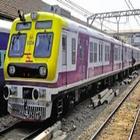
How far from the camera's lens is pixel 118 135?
988 cm

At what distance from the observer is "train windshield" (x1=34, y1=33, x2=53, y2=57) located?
10078 millimetres

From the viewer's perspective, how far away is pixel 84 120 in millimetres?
11914

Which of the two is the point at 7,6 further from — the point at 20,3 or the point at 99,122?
the point at 99,122

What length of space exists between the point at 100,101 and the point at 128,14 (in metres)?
26.6

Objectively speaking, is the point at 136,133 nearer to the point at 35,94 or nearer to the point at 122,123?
the point at 122,123

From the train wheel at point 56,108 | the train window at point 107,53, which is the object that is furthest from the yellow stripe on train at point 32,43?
the train window at point 107,53

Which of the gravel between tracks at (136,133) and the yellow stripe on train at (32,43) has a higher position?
the yellow stripe on train at (32,43)

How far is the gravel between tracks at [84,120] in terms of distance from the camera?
1006 cm

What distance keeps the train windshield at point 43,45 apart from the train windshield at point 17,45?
50 centimetres

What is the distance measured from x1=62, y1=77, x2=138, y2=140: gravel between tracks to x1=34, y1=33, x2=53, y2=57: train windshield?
2.22m

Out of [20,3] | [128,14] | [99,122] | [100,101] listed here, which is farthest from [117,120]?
[128,14]

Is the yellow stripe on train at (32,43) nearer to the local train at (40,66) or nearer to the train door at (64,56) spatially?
the local train at (40,66)

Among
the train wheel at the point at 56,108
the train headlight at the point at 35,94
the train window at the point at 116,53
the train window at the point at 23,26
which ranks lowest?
the train wheel at the point at 56,108

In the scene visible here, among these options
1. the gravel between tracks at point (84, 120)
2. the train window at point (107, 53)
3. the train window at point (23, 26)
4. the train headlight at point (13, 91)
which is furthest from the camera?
the train window at point (107, 53)
